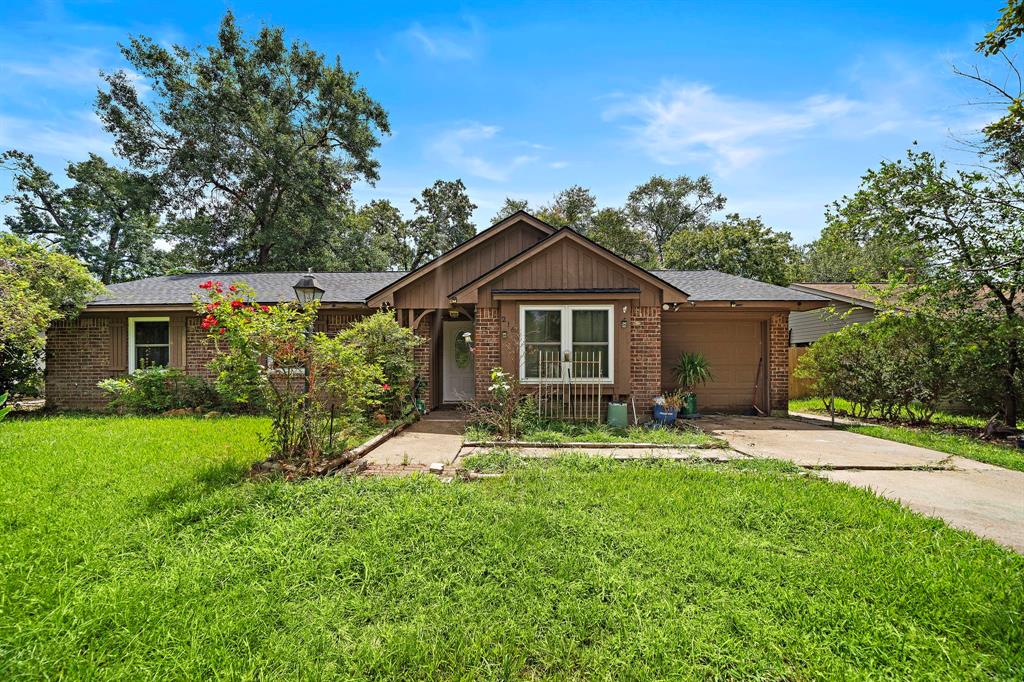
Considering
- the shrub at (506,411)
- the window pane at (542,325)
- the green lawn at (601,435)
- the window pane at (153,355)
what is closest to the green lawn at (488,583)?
the green lawn at (601,435)

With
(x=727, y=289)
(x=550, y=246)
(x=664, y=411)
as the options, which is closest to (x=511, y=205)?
(x=727, y=289)

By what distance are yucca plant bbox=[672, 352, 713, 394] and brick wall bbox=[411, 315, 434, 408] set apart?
245 inches

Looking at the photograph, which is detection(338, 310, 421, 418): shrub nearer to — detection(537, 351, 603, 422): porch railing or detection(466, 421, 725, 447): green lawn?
detection(466, 421, 725, 447): green lawn

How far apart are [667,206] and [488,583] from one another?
1357 inches

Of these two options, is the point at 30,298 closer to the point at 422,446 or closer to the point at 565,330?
the point at 422,446

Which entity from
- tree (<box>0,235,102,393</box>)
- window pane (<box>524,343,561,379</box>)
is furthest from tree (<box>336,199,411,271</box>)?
window pane (<box>524,343,561,379</box>)

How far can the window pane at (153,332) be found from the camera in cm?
1188

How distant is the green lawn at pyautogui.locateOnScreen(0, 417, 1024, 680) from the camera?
7.66ft

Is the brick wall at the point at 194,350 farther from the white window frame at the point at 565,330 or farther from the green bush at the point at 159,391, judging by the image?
the white window frame at the point at 565,330

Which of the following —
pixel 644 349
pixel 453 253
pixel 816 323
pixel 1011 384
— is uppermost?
pixel 453 253

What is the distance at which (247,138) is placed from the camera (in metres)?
23.1

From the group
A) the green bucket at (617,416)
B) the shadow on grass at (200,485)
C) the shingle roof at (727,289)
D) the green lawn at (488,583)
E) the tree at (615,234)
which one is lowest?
the green lawn at (488,583)

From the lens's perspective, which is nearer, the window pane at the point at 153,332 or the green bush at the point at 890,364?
the green bush at the point at 890,364

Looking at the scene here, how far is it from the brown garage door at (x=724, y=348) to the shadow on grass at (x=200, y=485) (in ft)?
30.2
